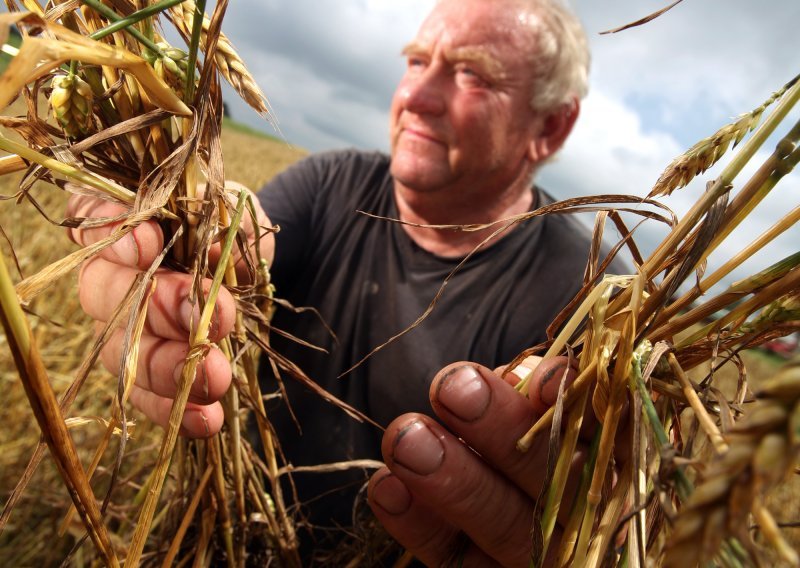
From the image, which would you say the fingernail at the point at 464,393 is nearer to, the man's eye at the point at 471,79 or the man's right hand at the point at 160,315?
the man's right hand at the point at 160,315

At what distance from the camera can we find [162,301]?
1.81ft

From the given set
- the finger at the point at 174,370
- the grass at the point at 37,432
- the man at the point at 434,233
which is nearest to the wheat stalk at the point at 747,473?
the finger at the point at 174,370

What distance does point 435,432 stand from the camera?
571 millimetres

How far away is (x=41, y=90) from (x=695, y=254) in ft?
1.93

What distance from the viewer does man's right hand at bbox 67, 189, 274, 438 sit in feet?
1.74

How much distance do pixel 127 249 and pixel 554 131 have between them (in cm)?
173

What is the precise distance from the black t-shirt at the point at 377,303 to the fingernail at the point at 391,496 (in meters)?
0.70

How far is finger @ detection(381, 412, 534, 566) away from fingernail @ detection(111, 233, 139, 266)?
35cm

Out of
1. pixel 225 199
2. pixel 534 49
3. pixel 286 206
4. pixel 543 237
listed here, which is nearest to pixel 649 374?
pixel 225 199

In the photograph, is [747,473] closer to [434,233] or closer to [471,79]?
[434,233]

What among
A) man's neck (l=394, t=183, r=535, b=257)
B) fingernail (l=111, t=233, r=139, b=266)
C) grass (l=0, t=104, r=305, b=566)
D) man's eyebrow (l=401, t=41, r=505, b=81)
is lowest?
grass (l=0, t=104, r=305, b=566)

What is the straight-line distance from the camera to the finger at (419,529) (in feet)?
2.06

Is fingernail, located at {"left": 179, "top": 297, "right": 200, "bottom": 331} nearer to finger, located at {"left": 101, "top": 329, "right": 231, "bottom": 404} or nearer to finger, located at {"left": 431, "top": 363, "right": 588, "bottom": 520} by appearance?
finger, located at {"left": 101, "top": 329, "right": 231, "bottom": 404}

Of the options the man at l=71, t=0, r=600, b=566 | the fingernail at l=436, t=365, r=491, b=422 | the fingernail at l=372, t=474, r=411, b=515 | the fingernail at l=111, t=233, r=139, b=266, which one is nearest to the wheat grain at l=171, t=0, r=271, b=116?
the fingernail at l=111, t=233, r=139, b=266
